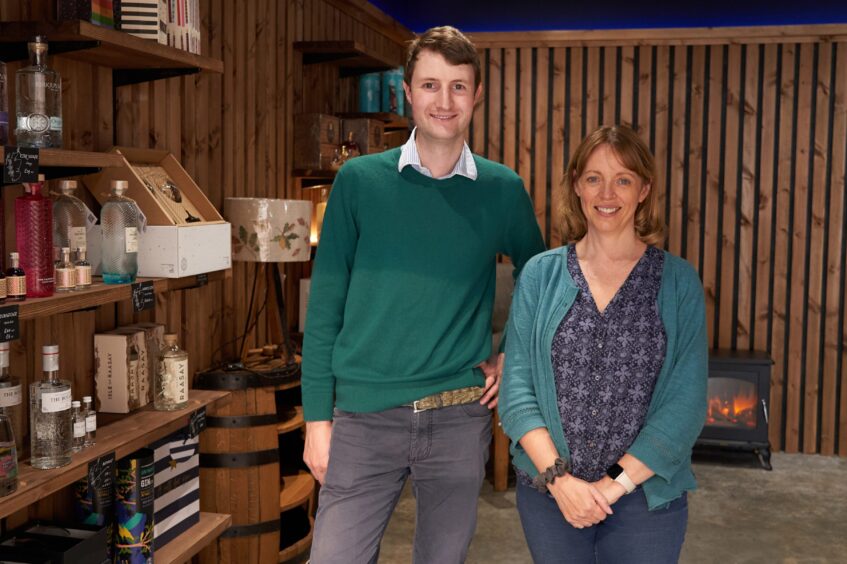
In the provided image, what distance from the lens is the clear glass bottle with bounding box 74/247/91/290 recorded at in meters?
2.53

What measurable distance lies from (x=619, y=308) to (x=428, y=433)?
0.56m

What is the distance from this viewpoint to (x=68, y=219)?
8.56 ft

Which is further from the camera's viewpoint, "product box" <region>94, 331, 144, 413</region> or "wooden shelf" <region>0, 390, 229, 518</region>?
"product box" <region>94, 331, 144, 413</region>

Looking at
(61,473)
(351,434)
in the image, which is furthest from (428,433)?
(61,473)

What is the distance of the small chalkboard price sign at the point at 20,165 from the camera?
7.00 ft

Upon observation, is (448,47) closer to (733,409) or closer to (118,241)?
(118,241)

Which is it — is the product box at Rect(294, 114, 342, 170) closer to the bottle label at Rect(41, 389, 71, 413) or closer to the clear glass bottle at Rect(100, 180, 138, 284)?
the clear glass bottle at Rect(100, 180, 138, 284)

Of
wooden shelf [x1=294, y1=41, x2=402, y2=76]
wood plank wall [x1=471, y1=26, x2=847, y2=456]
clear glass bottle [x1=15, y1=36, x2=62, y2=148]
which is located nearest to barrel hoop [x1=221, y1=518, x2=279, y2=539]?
clear glass bottle [x1=15, y1=36, x2=62, y2=148]

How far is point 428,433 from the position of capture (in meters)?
2.38

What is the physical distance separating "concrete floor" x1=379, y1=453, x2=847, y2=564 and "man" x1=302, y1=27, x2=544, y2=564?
209 centimetres

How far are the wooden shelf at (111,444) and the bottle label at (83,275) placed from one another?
1.52ft

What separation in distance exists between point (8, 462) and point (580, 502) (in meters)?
1.34

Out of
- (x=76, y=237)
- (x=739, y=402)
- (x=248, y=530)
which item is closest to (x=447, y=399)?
(x=76, y=237)

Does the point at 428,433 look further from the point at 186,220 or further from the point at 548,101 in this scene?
the point at 548,101
